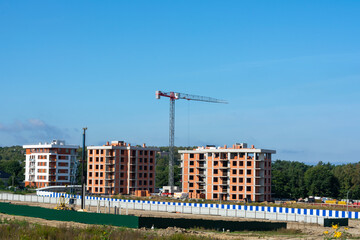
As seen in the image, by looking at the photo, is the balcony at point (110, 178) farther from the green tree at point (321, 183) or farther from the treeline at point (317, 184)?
the green tree at point (321, 183)

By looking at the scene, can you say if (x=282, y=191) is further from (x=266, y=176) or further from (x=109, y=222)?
(x=109, y=222)

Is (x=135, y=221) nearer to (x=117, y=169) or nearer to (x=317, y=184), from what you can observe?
(x=117, y=169)

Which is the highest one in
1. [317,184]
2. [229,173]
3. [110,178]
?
[229,173]

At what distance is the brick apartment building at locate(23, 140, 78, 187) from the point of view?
173750mm

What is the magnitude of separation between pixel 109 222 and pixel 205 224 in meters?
10.7

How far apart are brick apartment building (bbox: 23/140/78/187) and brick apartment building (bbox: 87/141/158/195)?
1518 cm

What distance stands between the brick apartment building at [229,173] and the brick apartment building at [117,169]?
18783mm

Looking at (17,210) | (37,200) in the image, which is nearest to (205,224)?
(17,210)

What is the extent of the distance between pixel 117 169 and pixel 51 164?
28.8m

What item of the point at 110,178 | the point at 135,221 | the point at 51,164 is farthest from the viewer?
the point at 51,164

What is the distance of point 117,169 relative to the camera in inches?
6230

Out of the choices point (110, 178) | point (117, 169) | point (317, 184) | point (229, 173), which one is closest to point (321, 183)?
point (317, 184)

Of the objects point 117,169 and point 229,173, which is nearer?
point 229,173

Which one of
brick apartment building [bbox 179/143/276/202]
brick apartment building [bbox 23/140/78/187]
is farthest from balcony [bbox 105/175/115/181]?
brick apartment building [bbox 179/143/276/202]
